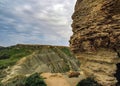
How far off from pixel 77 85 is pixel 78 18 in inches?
364

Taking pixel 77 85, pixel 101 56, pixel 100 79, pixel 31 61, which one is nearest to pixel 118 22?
pixel 101 56

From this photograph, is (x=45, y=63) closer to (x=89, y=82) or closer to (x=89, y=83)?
(x=89, y=83)

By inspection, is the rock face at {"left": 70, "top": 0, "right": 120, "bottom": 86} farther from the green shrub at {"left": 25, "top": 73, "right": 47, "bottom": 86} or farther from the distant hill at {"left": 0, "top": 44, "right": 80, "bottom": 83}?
the distant hill at {"left": 0, "top": 44, "right": 80, "bottom": 83}

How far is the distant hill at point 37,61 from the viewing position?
2612 inches

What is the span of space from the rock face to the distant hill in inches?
1305

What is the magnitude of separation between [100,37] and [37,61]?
50.7m

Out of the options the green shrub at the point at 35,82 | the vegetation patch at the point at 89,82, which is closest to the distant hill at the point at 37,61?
the green shrub at the point at 35,82

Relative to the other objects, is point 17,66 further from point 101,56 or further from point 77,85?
point 101,56

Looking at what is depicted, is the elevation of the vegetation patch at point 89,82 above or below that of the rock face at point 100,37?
below

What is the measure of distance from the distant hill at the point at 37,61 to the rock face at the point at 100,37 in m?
33.2

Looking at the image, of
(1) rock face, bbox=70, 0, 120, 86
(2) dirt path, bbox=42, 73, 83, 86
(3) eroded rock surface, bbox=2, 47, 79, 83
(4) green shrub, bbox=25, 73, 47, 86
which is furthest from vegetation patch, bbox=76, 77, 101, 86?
(3) eroded rock surface, bbox=2, 47, 79, 83

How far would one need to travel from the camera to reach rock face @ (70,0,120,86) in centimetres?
2364

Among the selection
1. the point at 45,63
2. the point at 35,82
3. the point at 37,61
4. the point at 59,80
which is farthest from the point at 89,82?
the point at 45,63

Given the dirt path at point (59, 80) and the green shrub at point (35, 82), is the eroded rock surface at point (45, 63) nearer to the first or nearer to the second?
the dirt path at point (59, 80)
